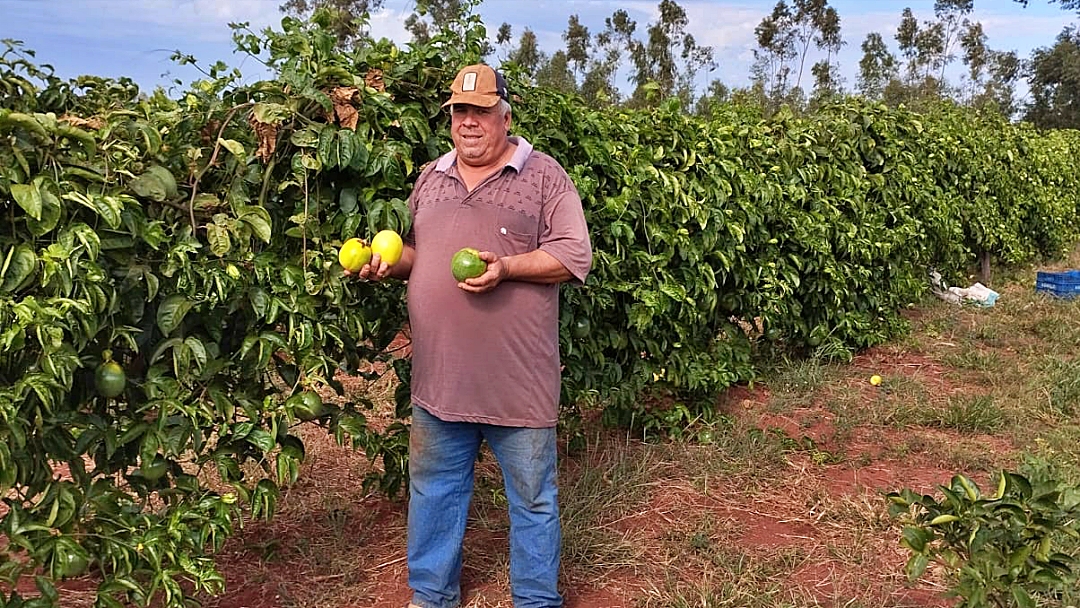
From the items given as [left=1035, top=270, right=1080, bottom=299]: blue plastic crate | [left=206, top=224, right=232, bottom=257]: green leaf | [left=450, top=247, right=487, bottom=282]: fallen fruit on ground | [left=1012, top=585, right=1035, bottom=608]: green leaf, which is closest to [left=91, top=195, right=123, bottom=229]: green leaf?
[left=206, top=224, right=232, bottom=257]: green leaf

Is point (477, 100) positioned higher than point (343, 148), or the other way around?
point (477, 100)

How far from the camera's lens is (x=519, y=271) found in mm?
2662

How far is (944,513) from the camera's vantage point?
2457 mm

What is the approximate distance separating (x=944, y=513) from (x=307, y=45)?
2223 millimetres

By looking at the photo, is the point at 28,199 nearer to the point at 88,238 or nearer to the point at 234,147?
the point at 88,238

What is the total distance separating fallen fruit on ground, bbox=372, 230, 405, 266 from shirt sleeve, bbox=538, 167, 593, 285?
42 cm

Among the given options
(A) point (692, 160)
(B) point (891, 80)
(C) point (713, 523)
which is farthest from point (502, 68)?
(B) point (891, 80)

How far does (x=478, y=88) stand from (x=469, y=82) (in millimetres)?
39

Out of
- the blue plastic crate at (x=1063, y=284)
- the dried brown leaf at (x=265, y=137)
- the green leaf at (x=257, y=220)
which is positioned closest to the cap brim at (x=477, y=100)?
the dried brown leaf at (x=265, y=137)

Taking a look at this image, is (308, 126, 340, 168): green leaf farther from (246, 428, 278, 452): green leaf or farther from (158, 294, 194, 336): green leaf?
(246, 428, 278, 452): green leaf

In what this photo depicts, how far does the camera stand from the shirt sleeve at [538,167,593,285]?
2.74 m

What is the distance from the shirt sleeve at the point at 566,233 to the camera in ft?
8.98

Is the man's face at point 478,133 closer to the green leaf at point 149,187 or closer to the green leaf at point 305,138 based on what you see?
the green leaf at point 305,138

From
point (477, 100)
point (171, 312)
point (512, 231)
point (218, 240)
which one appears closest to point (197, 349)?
point (171, 312)
